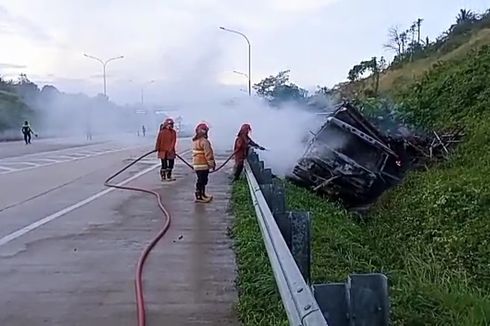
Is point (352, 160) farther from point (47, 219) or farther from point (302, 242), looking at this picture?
point (302, 242)

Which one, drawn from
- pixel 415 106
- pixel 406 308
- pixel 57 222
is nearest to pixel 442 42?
pixel 415 106

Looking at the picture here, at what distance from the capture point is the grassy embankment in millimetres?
6504

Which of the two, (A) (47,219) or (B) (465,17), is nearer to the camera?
(A) (47,219)

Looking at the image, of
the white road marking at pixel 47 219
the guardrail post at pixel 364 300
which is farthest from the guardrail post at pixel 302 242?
the white road marking at pixel 47 219

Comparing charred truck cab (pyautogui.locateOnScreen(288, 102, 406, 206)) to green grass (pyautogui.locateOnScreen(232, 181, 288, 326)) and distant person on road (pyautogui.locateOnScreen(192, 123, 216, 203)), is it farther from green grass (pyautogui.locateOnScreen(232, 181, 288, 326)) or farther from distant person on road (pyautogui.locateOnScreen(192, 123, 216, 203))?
green grass (pyautogui.locateOnScreen(232, 181, 288, 326))

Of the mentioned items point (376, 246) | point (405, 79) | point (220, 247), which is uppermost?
point (405, 79)

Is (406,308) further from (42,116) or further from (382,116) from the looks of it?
(42,116)

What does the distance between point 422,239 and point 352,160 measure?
16.1 ft

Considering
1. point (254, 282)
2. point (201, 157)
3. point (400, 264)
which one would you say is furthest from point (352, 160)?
point (254, 282)

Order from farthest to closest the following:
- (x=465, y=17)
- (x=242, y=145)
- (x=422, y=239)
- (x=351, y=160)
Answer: (x=465, y=17)
(x=351, y=160)
(x=242, y=145)
(x=422, y=239)

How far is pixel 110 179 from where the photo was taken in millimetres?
18047

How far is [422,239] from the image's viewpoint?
1291cm

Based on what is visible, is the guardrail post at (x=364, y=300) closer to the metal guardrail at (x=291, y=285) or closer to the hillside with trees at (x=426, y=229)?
the metal guardrail at (x=291, y=285)

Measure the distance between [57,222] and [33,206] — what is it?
219 centimetres
